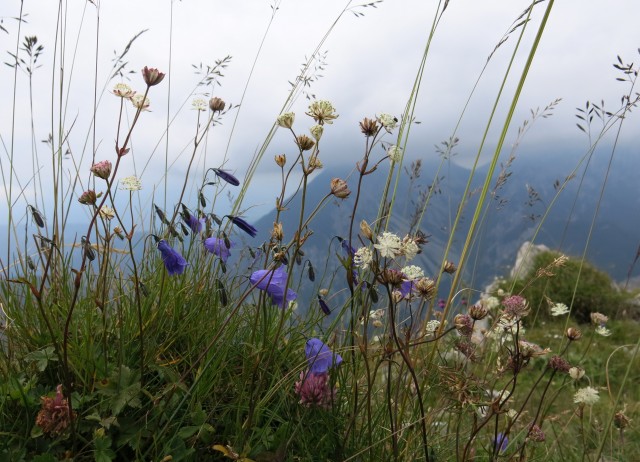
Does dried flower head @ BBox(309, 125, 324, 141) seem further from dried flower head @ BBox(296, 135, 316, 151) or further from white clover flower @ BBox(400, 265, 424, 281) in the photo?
white clover flower @ BBox(400, 265, 424, 281)

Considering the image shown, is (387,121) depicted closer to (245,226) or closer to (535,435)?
(245,226)

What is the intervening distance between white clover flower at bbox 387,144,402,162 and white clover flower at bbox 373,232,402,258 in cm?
39

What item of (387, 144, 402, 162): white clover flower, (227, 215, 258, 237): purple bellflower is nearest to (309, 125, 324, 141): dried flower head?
(387, 144, 402, 162): white clover flower

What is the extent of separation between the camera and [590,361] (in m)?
6.25

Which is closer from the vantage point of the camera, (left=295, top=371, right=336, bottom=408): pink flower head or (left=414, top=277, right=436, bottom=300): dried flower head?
(left=414, top=277, right=436, bottom=300): dried flower head

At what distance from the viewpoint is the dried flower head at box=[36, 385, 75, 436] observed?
1352 mm

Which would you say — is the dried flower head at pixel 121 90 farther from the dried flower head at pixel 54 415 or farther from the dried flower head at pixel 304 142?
the dried flower head at pixel 54 415

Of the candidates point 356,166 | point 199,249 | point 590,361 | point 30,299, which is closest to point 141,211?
point 199,249

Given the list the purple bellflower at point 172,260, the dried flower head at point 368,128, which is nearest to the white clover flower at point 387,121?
the dried flower head at point 368,128

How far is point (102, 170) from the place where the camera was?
1302mm

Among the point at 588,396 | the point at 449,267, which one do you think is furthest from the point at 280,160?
the point at 588,396

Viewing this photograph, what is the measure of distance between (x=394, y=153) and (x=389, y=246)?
0.49 metres

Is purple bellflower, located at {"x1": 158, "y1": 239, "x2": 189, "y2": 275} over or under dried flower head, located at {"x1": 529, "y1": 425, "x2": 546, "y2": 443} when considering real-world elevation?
over

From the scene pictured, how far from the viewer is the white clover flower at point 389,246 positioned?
121 cm
